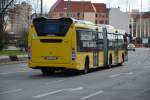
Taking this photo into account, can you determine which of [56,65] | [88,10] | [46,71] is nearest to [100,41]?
[46,71]

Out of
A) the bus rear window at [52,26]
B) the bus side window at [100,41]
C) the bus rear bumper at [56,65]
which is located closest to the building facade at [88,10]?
the bus side window at [100,41]

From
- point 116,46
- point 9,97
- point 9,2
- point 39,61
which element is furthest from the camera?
point 9,2

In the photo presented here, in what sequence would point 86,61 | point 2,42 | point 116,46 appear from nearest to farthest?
point 86,61
point 116,46
point 2,42

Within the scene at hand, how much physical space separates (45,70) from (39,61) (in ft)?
4.78

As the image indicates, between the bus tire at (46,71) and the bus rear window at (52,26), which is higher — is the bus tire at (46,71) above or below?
below

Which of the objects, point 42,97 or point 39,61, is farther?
point 39,61

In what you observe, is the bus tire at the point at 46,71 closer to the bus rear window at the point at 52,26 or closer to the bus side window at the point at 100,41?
the bus rear window at the point at 52,26

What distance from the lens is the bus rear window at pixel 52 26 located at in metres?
27.6

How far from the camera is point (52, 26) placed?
27.8 metres

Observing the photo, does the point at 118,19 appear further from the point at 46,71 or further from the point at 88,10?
the point at 46,71

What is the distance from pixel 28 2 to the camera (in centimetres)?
7038

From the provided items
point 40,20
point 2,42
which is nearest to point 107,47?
point 40,20

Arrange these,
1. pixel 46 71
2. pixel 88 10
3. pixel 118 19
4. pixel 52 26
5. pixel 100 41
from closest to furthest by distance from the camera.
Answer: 1. pixel 52 26
2. pixel 46 71
3. pixel 100 41
4. pixel 118 19
5. pixel 88 10

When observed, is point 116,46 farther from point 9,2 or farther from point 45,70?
point 9,2
